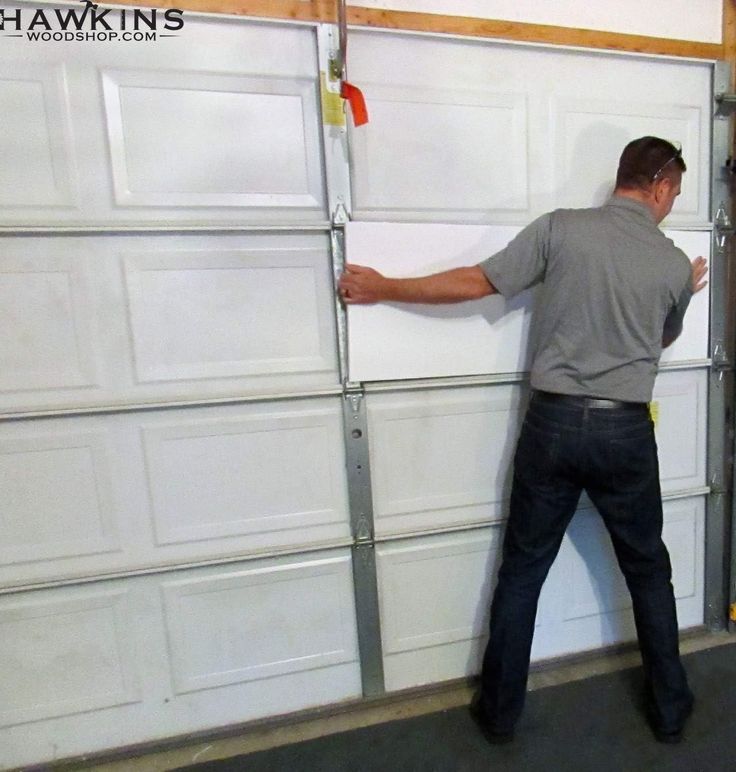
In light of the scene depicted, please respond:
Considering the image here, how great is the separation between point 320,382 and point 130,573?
74 cm

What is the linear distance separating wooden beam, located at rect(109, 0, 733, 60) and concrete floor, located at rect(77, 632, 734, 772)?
1955 millimetres

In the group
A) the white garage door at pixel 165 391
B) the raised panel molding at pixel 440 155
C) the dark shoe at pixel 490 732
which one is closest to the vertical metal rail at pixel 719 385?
the raised panel molding at pixel 440 155

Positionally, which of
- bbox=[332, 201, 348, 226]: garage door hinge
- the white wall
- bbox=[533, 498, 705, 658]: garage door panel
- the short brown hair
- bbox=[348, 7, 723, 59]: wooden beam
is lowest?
bbox=[533, 498, 705, 658]: garage door panel

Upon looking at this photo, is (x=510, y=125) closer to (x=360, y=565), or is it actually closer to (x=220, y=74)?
(x=220, y=74)

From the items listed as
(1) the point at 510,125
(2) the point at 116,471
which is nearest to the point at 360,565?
(2) the point at 116,471

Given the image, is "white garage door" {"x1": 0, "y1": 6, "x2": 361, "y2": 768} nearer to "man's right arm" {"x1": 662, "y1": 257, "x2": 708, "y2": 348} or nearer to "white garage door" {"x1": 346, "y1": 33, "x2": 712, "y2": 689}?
"white garage door" {"x1": 346, "y1": 33, "x2": 712, "y2": 689}

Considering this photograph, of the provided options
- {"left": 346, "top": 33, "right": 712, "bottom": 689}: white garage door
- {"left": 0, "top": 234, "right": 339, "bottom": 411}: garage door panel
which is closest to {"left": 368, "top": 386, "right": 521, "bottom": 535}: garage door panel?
{"left": 346, "top": 33, "right": 712, "bottom": 689}: white garage door

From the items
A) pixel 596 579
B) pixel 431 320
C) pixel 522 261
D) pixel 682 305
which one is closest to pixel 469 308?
pixel 431 320

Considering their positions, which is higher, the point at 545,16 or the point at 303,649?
the point at 545,16

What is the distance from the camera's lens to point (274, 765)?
4.79 ft

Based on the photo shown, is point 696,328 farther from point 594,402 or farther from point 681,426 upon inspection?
point 594,402

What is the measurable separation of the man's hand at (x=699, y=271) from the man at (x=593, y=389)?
0.88 feet

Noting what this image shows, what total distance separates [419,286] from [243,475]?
2.35 feet

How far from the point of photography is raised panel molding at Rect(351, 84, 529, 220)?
1.44 metres
